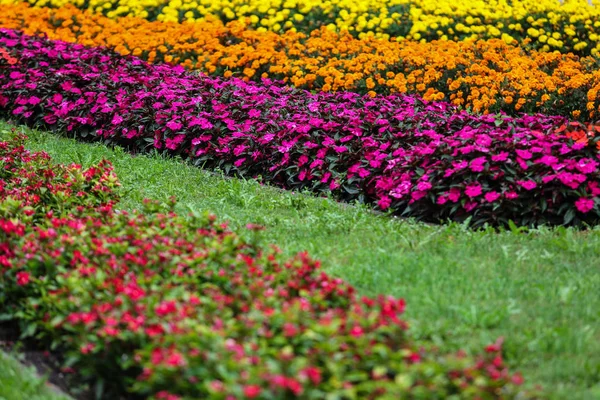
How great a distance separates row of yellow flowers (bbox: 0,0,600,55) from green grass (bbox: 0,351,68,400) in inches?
290

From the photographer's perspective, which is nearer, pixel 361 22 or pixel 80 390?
pixel 80 390

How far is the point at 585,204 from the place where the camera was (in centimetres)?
512

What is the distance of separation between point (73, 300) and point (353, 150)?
317 cm

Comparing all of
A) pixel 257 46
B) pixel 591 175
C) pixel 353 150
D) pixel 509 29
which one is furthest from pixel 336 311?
pixel 509 29

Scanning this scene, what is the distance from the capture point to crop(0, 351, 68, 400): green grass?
11.0 ft

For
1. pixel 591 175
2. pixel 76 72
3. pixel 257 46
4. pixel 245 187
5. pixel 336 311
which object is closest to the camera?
pixel 336 311

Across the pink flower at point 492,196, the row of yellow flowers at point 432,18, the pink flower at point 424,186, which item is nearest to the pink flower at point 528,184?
the pink flower at point 492,196

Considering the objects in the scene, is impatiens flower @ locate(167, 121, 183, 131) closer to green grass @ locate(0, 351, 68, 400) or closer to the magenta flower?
the magenta flower

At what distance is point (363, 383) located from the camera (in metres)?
2.87

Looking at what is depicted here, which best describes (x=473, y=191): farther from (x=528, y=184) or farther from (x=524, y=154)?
(x=524, y=154)

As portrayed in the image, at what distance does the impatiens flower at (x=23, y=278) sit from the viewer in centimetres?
386

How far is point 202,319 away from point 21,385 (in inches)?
32.8

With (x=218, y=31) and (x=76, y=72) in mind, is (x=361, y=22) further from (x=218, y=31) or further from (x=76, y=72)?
(x=76, y=72)

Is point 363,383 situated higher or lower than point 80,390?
higher
